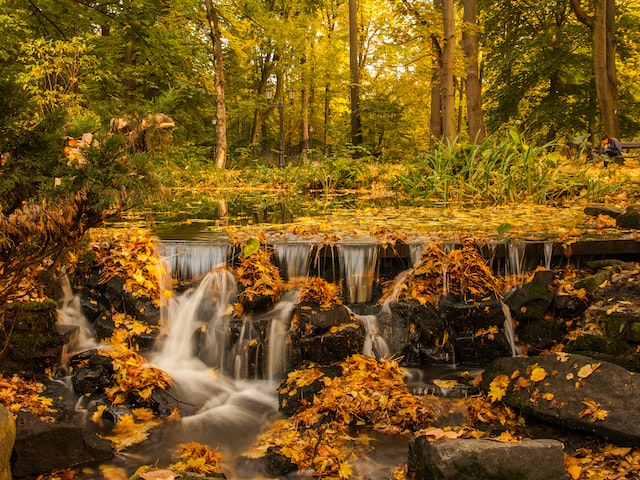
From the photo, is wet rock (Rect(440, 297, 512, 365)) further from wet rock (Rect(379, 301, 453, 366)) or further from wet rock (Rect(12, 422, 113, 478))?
wet rock (Rect(12, 422, 113, 478))

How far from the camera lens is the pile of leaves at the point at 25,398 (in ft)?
14.0

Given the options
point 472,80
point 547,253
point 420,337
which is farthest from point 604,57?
point 420,337

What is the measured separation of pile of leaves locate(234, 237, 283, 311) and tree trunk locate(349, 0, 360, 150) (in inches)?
640

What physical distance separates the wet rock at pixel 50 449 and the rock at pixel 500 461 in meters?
2.30

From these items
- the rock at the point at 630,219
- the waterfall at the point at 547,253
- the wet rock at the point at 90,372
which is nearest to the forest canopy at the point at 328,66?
the wet rock at the point at 90,372

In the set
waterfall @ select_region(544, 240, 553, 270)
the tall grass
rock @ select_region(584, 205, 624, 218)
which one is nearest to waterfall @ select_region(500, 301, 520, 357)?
waterfall @ select_region(544, 240, 553, 270)

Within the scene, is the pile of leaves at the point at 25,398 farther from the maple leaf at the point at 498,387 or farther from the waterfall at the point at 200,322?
the maple leaf at the point at 498,387

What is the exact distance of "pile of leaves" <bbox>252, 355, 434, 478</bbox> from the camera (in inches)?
149

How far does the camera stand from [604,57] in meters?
14.5

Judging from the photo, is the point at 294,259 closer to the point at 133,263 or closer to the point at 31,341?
the point at 133,263

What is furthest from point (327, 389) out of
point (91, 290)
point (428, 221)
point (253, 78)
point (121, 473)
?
point (253, 78)

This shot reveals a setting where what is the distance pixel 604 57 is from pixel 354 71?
9699 mm

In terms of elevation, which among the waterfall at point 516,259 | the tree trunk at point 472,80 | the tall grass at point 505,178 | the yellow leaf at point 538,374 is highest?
the tree trunk at point 472,80

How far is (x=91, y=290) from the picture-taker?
6004 mm
